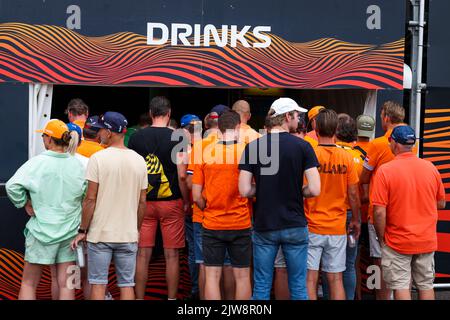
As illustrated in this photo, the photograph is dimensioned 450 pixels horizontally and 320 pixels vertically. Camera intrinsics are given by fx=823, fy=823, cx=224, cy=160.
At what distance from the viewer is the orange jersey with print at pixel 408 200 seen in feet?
22.0

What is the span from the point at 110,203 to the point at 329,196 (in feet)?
6.14

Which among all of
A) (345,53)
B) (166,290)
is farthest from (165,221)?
(345,53)

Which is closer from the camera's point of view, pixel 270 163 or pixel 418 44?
pixel 270 163

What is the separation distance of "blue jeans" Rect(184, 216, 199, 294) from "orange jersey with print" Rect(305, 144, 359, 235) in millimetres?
1374

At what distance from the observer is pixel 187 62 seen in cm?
831

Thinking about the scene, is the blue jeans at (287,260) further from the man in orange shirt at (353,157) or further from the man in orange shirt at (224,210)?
the man in orange shirt at (353,157)

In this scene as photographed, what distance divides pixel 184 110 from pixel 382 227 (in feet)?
14.9

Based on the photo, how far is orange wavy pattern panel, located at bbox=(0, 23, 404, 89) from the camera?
797 centimetres

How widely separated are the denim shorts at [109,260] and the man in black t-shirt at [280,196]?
1.04m

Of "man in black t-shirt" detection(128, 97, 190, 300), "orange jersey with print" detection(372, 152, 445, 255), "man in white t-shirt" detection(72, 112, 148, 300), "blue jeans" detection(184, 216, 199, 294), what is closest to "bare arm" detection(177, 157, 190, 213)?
"man in black t-shirt" detection(128, 97, 190, 300)

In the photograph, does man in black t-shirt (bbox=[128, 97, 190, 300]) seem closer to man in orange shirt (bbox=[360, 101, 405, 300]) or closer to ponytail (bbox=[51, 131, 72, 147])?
ponytail (bbox=[51, 131, 72, 147])

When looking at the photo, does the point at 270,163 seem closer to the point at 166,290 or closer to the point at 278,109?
the point at 278,109

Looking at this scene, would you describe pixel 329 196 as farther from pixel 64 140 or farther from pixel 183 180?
pixel 64 140

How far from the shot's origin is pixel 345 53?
28.5 ft
